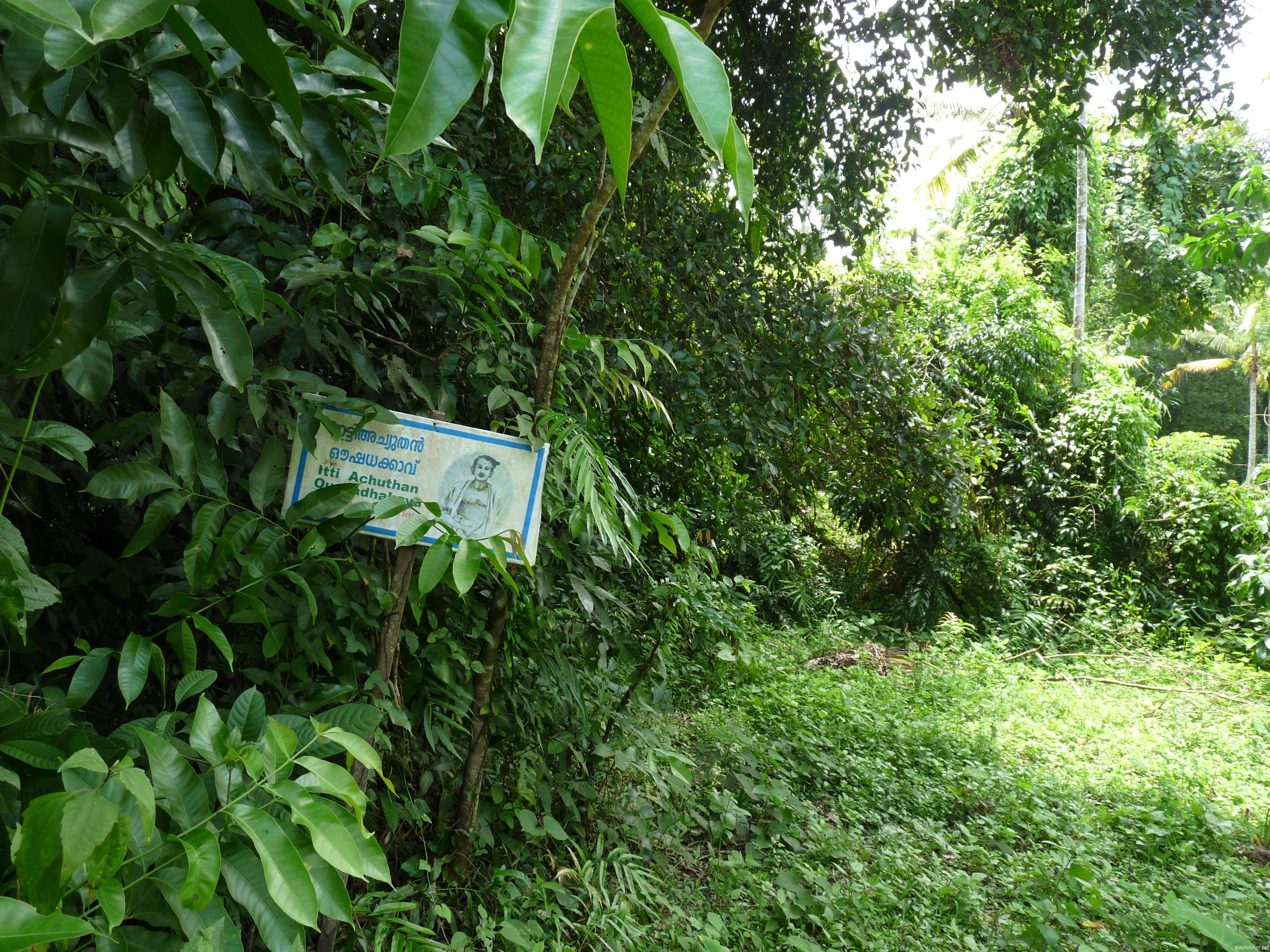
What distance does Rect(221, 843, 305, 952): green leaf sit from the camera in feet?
2.36

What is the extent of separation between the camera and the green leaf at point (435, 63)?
40 centimetres

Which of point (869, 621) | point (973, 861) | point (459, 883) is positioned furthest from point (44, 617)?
point (869, 621)

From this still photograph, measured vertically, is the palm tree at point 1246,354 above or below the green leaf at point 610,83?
above

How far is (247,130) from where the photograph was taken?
81 cm

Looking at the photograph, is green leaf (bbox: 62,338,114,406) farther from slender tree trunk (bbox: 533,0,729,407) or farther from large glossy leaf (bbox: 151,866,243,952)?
slender tree trunk (bbox: 533,0,729,407)

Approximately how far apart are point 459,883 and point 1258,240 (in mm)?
3803

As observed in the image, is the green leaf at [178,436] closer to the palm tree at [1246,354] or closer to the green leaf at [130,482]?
the green leaf at [130,482]

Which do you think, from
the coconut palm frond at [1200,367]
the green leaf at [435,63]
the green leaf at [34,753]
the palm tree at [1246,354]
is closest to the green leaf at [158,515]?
the green leaf at [34,753]

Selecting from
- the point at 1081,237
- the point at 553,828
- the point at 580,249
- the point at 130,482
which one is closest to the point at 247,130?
the point at 130,482

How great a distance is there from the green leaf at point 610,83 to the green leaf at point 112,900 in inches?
25.9

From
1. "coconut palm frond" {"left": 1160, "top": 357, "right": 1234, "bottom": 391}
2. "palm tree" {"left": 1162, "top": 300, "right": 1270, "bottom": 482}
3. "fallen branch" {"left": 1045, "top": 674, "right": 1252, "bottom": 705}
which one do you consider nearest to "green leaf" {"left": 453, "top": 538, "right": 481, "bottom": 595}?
"fallen branch" {"left": 1045, "top": 674, "right": 1252, "bottom": 705}

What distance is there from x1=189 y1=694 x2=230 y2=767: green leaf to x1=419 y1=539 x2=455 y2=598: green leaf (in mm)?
302

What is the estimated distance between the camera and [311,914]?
688 mm

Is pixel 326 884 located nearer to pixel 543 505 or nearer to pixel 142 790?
pixel 142 790
